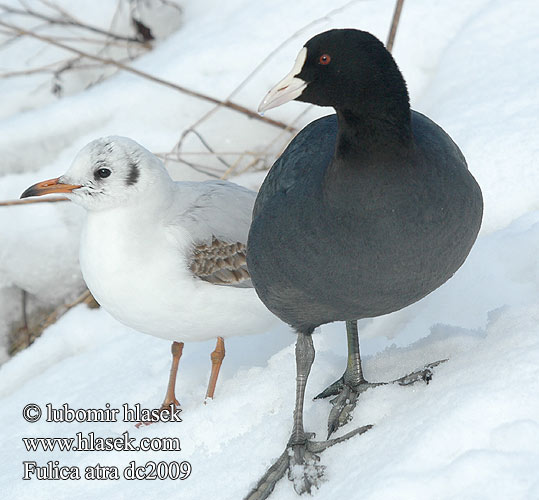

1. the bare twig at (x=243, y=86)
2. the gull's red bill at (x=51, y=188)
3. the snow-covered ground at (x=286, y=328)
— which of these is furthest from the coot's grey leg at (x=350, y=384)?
the bare twig at (x=243, y=86)

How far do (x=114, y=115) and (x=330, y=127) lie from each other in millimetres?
3483

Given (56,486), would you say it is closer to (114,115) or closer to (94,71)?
(114,115)

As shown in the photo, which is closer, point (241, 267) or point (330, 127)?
point (330, 127)

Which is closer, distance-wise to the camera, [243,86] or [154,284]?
[154,284]

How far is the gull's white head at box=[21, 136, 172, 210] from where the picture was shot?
151 inches

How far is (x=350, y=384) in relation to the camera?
3.40m

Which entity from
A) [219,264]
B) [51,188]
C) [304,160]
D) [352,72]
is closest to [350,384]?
[219,264]

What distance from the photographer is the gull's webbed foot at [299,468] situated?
290 cm

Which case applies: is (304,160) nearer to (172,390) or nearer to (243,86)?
(172,390)

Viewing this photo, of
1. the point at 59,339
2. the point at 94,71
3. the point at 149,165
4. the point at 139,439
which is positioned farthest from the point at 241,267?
the point at 94,71

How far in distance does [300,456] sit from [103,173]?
160cm

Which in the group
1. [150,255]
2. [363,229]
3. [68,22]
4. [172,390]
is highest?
[68,22]

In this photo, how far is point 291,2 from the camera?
6.58 m

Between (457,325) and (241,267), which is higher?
(241,267)
